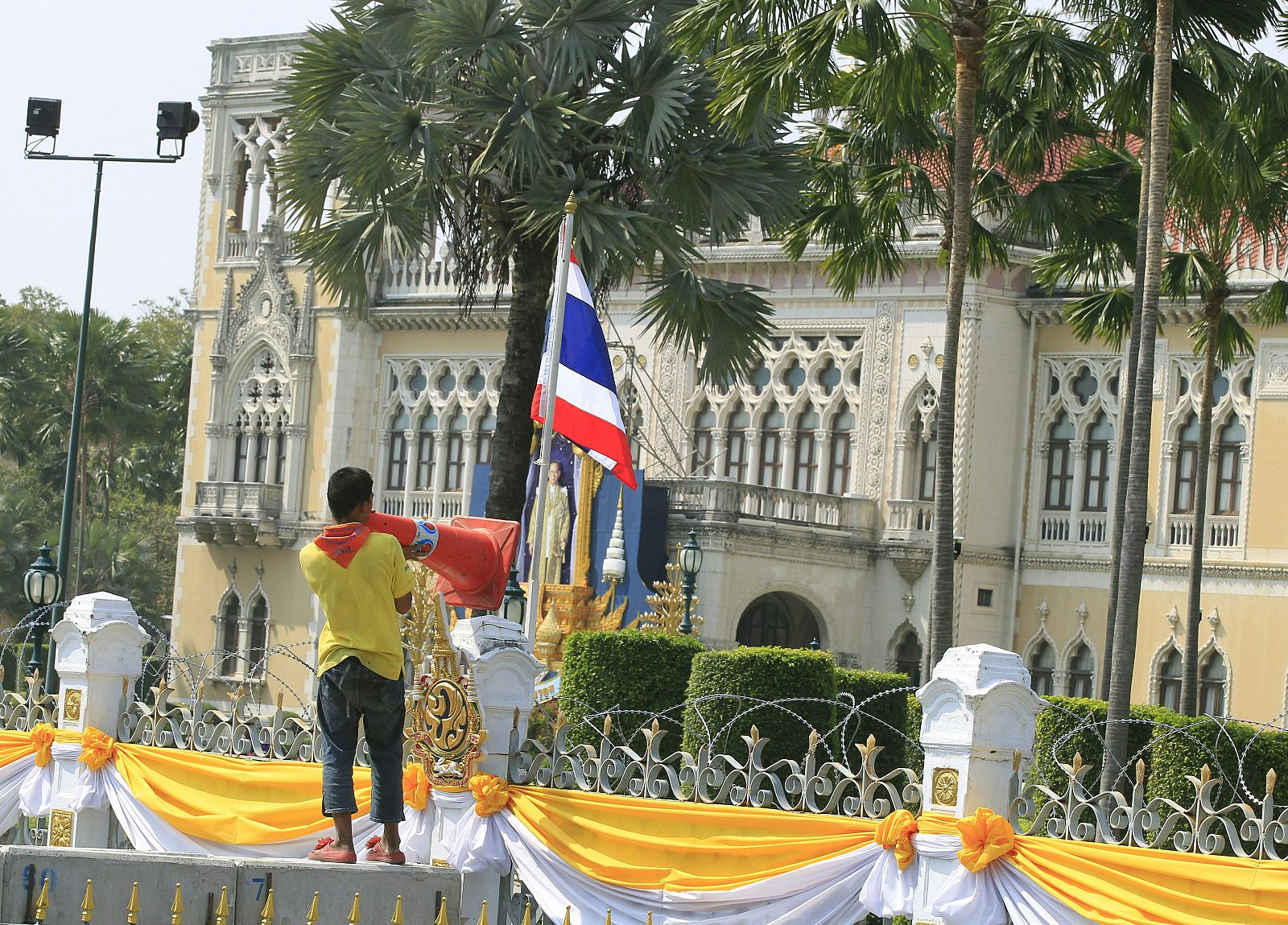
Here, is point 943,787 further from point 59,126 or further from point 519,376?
point 59,126

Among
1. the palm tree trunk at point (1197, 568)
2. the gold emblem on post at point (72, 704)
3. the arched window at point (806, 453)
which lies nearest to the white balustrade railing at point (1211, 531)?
the arched window at point (806, 453)

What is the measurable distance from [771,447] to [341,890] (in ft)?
83.3

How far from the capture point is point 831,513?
31188mm

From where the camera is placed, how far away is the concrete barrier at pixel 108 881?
7.13 metres

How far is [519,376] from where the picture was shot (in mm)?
18000

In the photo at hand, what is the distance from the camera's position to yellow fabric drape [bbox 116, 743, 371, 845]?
945cm

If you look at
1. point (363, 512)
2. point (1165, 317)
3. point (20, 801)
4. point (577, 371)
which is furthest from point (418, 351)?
point (363, 512)

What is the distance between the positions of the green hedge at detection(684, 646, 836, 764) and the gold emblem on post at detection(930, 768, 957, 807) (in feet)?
23.6

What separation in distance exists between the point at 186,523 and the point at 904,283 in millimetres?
15150

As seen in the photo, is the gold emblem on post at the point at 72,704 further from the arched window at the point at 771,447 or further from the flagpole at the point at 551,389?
the arched window at the point at 771,447

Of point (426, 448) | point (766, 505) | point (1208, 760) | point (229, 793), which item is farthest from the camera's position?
point (426, 448)

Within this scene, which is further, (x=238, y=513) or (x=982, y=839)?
(x=238, y=513)

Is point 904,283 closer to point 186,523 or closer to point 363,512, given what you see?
point 186,523

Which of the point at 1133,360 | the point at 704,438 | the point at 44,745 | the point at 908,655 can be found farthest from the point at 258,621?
the point at 44,745
